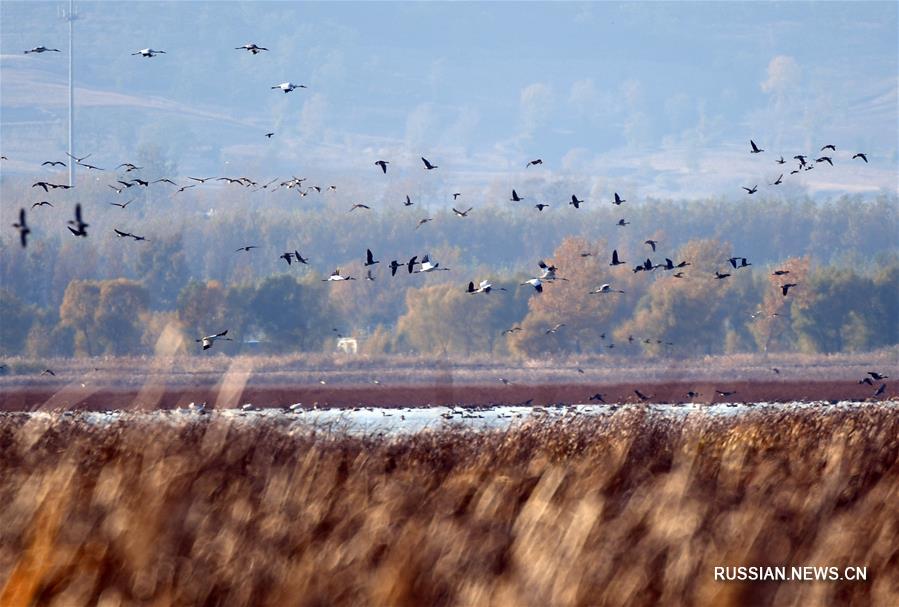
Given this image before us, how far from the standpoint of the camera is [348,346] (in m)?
100

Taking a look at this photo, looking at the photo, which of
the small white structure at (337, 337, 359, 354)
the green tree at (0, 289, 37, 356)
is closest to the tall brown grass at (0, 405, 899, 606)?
the green tree at (0, 289, 37, 356)

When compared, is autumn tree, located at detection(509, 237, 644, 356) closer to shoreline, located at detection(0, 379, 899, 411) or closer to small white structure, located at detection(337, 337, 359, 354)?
small white structure, located at detection(337, 337, 359, 354)

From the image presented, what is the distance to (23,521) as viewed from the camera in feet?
34.7

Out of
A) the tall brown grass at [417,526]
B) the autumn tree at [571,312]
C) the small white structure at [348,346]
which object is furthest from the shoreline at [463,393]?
the tall brown grass at [417,526]

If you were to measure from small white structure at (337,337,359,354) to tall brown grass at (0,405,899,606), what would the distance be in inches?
3214

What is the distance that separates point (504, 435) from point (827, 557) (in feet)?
26.2

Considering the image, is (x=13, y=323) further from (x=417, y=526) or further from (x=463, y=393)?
(x=417, y=526)

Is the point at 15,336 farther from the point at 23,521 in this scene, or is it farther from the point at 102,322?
the point at 23,521

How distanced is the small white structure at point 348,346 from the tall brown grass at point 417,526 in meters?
81.6

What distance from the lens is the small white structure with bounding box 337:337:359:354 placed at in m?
97.0

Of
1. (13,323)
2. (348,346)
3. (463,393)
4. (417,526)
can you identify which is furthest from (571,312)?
(417,526)

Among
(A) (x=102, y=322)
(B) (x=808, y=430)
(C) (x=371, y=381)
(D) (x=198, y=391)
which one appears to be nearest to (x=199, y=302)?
(A) (x=102, y=322)

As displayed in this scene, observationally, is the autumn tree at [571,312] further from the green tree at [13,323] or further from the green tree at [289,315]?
the green tree at [13,323]

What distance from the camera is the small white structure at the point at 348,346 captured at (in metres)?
97.0
